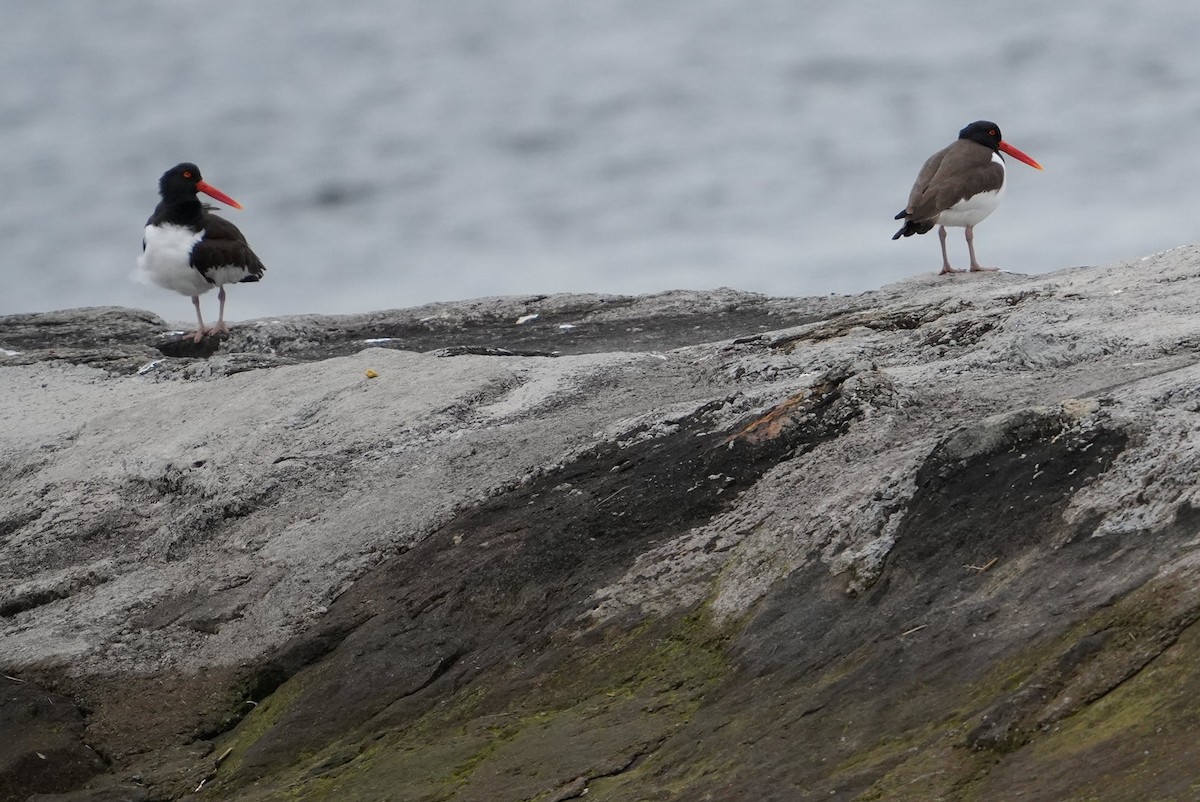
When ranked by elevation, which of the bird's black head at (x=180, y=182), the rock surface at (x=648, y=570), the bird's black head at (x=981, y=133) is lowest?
the rock surface at (x=648, y=570)

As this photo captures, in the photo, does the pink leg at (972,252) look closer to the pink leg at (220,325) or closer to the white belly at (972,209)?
the white belly at (972,209)

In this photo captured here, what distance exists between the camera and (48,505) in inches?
373

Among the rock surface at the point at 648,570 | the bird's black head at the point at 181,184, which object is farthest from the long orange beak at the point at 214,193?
the rock surface at the point at 648,570

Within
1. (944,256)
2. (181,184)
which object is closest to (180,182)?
(181,184)

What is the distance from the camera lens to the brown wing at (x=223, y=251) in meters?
16.0

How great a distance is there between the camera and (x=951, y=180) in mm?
15320

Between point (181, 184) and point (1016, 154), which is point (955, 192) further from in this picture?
point (181, 184)

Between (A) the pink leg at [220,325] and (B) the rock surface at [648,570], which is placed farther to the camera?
(A) the pink leg at [220,325]

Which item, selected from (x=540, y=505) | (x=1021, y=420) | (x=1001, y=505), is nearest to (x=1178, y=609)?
(x=1001, y=505)

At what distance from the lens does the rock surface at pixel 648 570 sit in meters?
4.96

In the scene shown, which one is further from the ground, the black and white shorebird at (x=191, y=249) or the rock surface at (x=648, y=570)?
the black and white shorebird at (x=191, y=249)

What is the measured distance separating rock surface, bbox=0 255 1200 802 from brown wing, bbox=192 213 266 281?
17.0ft

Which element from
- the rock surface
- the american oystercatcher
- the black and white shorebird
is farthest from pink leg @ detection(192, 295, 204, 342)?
the american oystercatcher

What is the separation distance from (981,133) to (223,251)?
→ 917 centimetres
